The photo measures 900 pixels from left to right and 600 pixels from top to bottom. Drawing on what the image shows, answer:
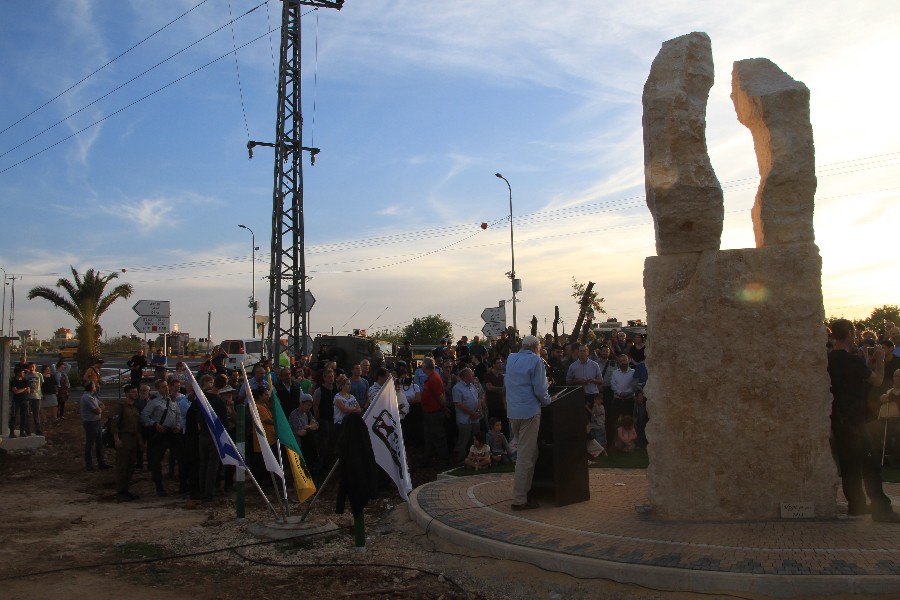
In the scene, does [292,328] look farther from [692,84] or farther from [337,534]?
[692,84]

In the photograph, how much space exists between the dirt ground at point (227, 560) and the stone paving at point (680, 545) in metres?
0.16

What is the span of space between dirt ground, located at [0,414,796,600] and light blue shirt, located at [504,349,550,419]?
1704 millimetres

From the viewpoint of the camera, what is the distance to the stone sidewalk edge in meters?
5.62

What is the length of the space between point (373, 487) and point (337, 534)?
3.78 feet

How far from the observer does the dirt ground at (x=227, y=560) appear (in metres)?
6.75

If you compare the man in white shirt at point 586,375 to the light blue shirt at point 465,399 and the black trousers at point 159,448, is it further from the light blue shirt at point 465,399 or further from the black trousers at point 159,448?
the black trousers at point 159,448

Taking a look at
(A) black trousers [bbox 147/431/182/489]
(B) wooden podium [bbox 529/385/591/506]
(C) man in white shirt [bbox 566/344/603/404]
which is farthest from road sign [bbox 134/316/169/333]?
(B) wooden podium [bbox 529/385/591/506]

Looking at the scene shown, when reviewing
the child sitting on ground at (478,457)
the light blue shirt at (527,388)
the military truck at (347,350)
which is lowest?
the child sitting on ground at (478,457)

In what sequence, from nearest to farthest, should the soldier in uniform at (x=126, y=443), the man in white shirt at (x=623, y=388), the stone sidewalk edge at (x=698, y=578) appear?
the stone sidewalk edge at (x=698, y=578) → the soldier in uniform at (x=126, y=443) → the man in white shirt at (x=623, y=388)

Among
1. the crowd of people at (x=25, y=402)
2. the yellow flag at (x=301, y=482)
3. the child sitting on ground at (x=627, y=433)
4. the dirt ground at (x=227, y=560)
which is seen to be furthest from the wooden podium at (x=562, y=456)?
the crowd of people at (x=25, y=402)

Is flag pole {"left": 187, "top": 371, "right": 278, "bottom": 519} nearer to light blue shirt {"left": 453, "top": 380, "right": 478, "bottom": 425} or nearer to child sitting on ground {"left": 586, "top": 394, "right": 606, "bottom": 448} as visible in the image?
light blue shirt {"left": 453, "top": 380, "right": 478, "bottom": 425}

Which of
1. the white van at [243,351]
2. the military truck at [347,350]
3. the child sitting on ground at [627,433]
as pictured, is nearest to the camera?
the child sitting on ground at [627,433]

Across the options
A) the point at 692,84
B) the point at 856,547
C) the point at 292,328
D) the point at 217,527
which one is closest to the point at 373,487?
the point at 217,527

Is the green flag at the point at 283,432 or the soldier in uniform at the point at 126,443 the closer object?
the green flag at the point at 283,432
